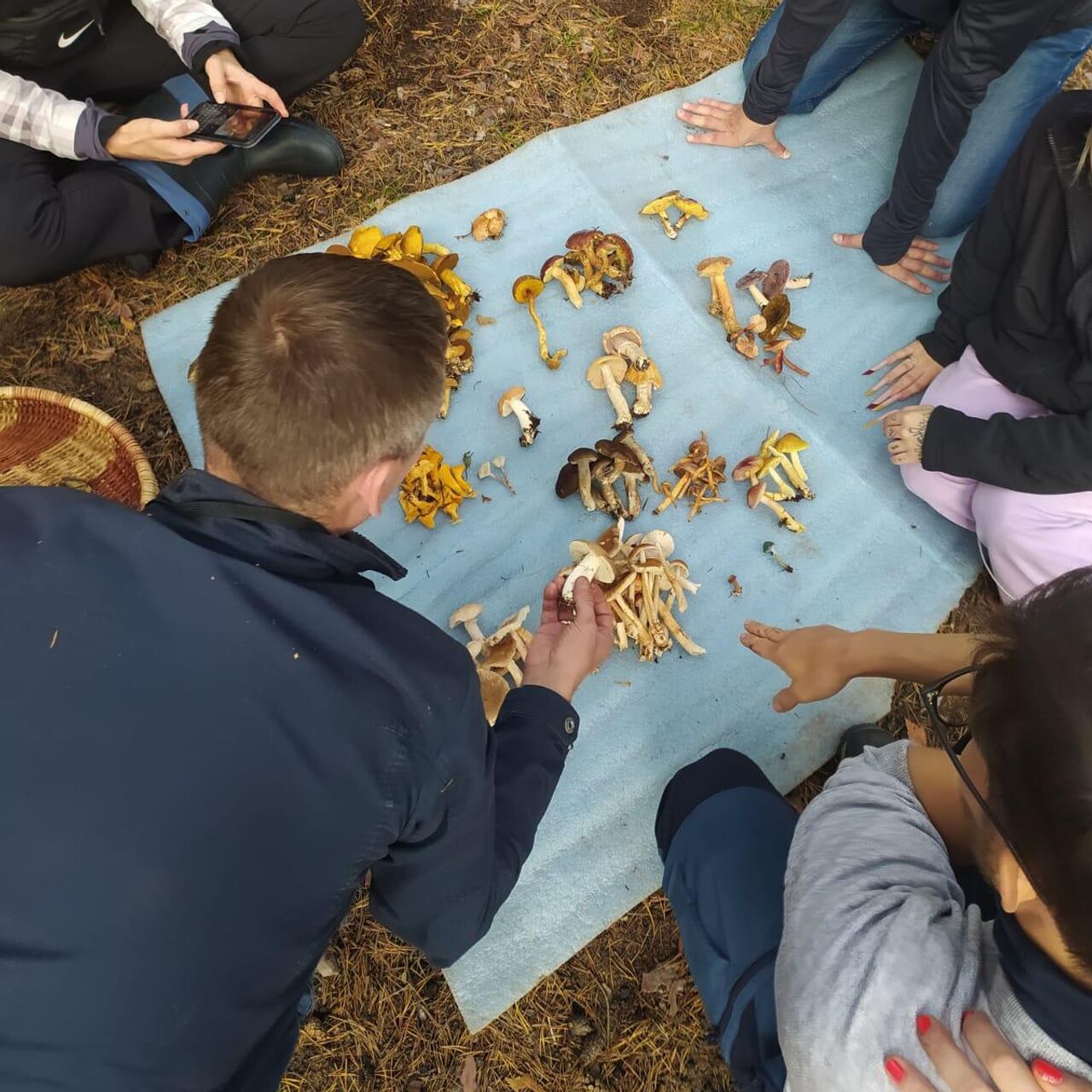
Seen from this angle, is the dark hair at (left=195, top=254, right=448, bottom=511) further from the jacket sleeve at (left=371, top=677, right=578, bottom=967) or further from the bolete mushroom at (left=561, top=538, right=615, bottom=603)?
the bolete mushroom at (left=561, top=538, right=615, bottom=603)

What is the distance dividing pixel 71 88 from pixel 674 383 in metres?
2.80

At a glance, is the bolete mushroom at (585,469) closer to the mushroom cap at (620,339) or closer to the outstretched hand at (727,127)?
the mushroom cap at (620,339)

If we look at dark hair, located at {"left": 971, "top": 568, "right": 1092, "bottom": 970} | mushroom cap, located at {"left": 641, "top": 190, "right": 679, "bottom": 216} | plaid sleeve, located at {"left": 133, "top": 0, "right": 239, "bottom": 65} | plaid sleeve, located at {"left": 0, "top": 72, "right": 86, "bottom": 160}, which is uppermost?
plaid sleeve, located at {"left": 133, "top": 0, "right": 239, "bottom": 65}

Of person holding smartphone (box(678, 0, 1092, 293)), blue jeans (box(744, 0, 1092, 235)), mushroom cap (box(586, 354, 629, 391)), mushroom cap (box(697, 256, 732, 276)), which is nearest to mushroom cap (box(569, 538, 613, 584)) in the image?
mushroom cap (box(586, 354, 629, 391))

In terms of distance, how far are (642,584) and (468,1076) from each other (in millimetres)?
1654

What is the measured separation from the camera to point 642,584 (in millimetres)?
2695

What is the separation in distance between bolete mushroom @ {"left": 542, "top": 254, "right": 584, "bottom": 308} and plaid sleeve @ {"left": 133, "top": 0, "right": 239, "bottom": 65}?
1.51m

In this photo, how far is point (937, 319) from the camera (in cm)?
317

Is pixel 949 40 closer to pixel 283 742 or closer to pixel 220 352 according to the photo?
pixel 220 352

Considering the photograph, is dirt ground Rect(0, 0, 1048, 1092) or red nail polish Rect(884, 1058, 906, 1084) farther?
dirt ground Rect(0, 0, 1048, 1092)

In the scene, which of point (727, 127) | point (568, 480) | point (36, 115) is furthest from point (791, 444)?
point (36, 115)

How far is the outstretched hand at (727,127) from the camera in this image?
358 cm

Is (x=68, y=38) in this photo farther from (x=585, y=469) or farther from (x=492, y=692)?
(x=492, y=692)

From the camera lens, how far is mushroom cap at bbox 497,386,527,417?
294 cm
